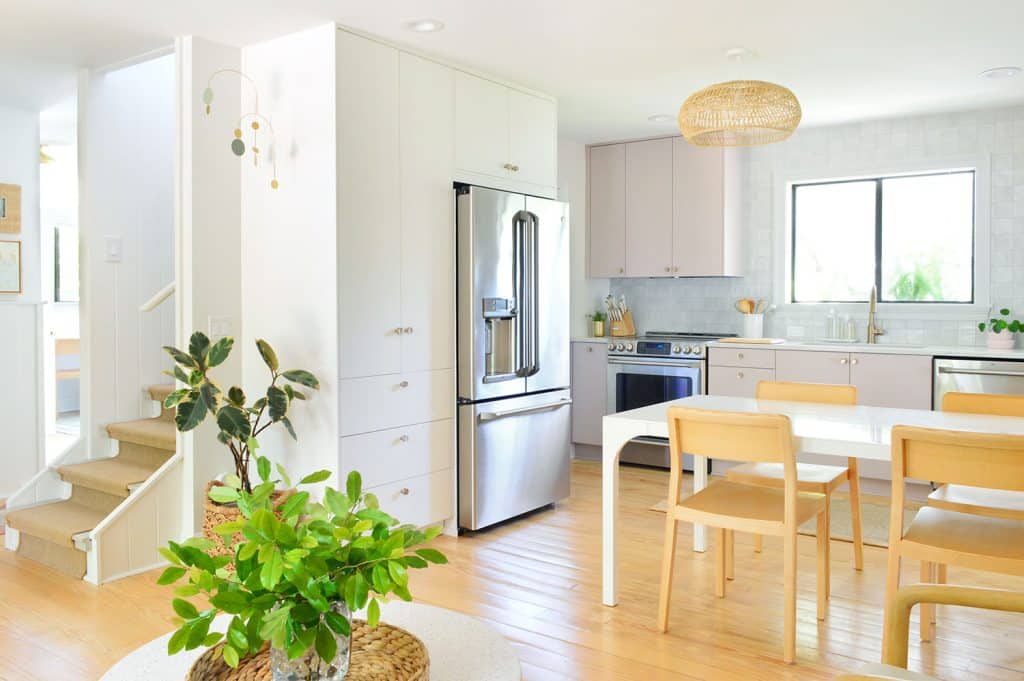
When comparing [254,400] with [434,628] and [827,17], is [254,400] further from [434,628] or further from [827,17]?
[827,17]

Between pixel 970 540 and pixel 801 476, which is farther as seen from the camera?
pixel 801 476

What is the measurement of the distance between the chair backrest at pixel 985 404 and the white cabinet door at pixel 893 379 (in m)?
1.62

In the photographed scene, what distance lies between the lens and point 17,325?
5.04 meters

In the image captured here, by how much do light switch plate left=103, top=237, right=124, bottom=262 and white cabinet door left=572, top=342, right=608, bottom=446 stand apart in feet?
10.2

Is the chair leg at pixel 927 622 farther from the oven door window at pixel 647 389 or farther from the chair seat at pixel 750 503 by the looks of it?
the oven door window at pixel 647 389

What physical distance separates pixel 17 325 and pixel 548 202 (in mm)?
Result: 3282

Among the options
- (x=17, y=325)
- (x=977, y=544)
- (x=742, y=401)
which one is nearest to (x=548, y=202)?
(x=742, y=401)

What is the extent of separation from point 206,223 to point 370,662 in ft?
9.49

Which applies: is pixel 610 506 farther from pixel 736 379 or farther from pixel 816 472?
pixel 736 379

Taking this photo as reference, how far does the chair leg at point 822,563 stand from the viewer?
3104 millimetres

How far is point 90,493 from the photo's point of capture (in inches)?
164

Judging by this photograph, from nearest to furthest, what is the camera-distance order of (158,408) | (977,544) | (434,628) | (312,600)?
(312,600), (434,628), (977,544), (158,408)

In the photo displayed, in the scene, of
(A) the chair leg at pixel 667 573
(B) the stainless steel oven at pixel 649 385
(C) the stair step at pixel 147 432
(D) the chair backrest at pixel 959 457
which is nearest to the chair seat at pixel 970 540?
(D) the chair backrest at pixel 959 457

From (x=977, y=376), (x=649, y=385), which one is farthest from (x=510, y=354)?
(x=977, y=376)
